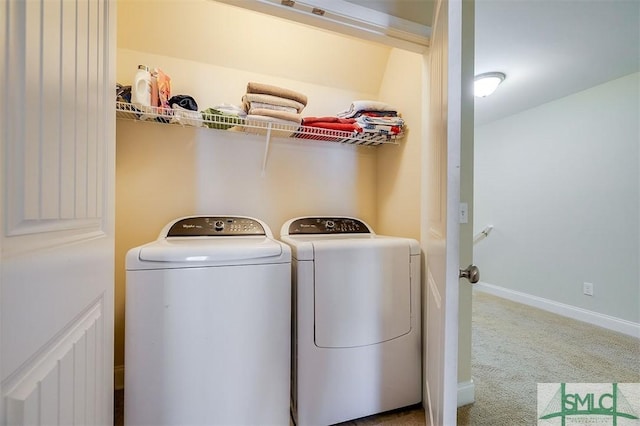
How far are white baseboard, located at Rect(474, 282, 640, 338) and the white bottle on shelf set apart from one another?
4060mm

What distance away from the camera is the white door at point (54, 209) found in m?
0.36

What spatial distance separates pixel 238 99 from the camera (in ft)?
5.85

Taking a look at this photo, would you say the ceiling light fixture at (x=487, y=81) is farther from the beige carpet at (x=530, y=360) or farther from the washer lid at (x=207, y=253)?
the washer lid at (x=207, y=253)

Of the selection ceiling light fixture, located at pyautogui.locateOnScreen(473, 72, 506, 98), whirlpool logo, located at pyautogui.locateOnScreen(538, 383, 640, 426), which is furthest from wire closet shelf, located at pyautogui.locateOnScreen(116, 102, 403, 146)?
whirlpool logo, located at pyautogui.locateOnScreen(538, 383, 640, 426)

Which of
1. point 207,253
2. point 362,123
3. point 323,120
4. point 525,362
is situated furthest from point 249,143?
point 525,362

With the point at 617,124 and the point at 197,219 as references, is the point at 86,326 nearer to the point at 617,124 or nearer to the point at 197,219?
Result: the point at 197,219

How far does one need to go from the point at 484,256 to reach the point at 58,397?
4.08 m

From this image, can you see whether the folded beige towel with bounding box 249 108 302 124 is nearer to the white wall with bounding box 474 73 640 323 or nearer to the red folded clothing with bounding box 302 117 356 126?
the red folded clothing with bounding box 302 117 356 126

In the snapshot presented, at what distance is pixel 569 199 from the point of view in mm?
2652

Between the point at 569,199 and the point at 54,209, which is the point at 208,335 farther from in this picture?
the point at 569,199

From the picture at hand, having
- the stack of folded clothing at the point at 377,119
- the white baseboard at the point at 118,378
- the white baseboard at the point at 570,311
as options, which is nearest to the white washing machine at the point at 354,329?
the stack of folded clothing at the point at 377,119

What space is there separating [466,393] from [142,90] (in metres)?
2.41

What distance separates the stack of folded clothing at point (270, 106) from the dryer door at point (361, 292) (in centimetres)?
77

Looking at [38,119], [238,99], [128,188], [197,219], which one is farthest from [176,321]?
[238,99]
